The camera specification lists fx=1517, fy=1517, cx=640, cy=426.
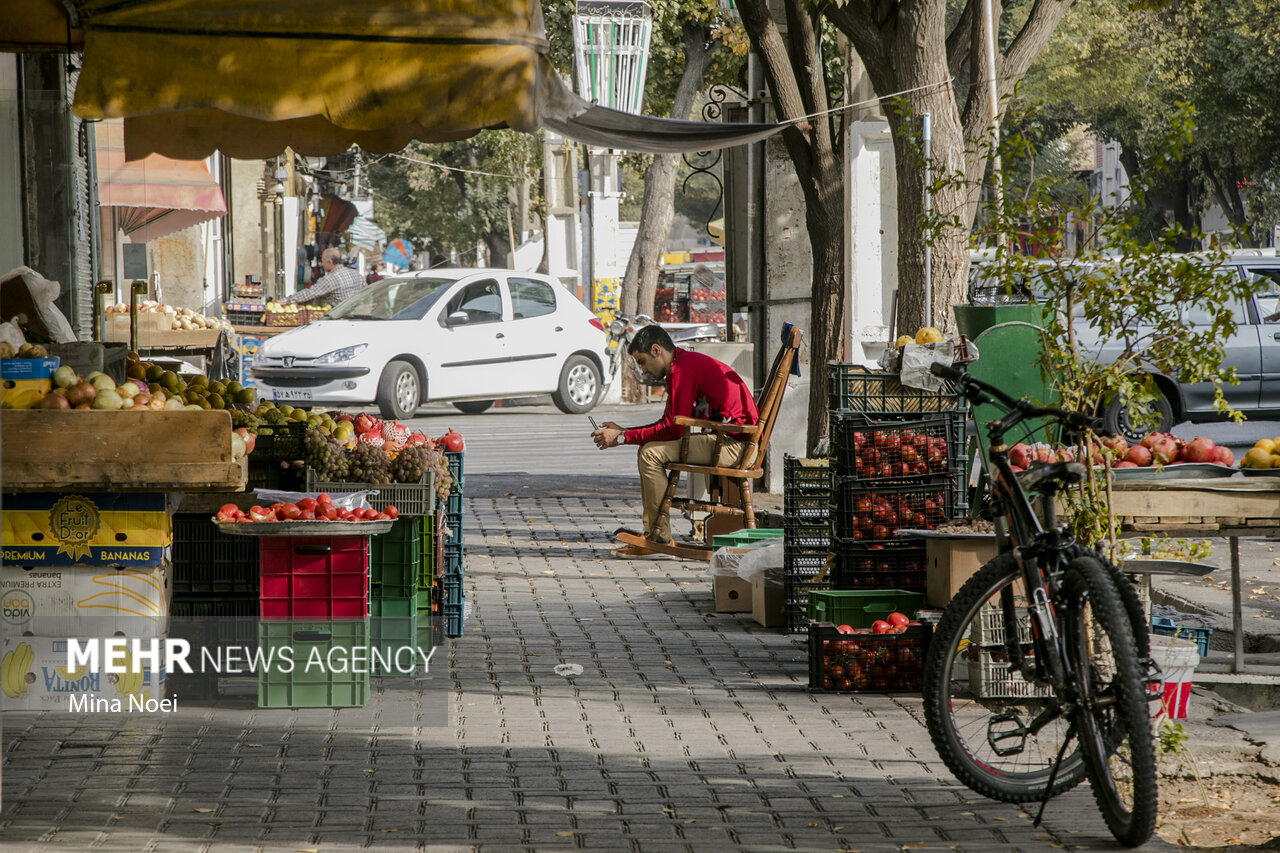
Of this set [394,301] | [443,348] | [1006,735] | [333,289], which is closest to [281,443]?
[1006,735]

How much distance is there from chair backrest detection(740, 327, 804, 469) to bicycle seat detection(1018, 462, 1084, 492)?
5024 mm

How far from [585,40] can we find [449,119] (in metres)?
12.6

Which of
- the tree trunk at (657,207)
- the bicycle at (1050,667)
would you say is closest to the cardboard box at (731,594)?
the bicycle at (1050,667)

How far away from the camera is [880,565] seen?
733 centimetres

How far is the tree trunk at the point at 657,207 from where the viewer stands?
947 inches

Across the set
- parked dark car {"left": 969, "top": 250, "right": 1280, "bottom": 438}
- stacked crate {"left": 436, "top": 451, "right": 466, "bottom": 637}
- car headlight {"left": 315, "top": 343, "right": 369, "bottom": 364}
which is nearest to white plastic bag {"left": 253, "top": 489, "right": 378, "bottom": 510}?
stacked crate {"left": 436, "top": 451, "right": 466, "bottom": 637}

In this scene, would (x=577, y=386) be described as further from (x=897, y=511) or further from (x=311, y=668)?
(x=311, y=668)

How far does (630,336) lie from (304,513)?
15.3m

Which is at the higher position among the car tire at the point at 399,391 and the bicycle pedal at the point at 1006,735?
the car tire at the point at 399,391

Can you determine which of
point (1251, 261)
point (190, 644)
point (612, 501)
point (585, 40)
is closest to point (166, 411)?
point (190, 644)

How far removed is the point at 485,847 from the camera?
4.51m

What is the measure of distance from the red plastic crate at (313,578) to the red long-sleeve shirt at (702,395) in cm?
402

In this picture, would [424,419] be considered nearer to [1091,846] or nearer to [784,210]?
[784,210]

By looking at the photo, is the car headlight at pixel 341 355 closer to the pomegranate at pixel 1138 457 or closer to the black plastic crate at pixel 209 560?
the black plastic crate at pixel 209 560
